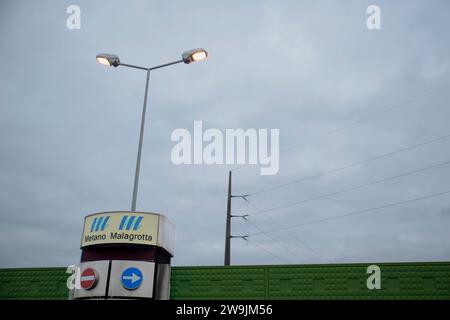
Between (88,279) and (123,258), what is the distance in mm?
1199

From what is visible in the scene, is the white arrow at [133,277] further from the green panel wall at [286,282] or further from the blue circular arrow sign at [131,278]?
the green panel wall at [286,282]

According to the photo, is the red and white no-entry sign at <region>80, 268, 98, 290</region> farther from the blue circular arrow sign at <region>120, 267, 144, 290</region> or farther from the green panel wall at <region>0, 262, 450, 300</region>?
the green panel wall at <region>0, 262, 450, 300</region>

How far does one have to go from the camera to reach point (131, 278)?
40.8 ft

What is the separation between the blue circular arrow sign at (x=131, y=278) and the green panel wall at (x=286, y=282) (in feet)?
5.27

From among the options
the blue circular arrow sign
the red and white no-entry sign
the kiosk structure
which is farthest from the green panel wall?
the red and white no-entry sign

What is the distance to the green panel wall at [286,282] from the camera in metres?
12.0

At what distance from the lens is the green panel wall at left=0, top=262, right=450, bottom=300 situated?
39.3 feet

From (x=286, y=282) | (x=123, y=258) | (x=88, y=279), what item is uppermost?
(x=123, y=258)

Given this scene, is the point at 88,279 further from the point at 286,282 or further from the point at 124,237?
the point at 286,282

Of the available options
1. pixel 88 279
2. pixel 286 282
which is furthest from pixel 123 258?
pixel 286 282

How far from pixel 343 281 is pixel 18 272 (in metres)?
11.3

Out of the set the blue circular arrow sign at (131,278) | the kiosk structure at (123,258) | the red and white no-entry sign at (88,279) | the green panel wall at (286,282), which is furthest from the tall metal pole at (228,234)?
the red and white no-entry sign at (88,279)
